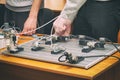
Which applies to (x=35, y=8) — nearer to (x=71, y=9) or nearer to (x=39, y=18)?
(x=39, y=18)

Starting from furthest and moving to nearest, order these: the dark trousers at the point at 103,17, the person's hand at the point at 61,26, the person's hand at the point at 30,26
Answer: the person's hand at the point at 30,26
the dark trousers at the point at 103,17
the person's hand at the point at 61,26

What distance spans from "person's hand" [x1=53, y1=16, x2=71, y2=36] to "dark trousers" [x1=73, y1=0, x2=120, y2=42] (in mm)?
194

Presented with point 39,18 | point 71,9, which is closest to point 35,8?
point 39,18

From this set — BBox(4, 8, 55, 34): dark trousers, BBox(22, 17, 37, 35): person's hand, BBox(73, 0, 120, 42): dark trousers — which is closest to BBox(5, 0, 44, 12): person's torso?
BBox(4, 8, 55, 34): dark trousers

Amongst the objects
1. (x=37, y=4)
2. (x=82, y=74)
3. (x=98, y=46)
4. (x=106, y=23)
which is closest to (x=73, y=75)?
(x=82, y=74)

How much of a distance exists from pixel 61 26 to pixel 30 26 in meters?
0.47

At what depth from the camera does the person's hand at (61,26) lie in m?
1.64

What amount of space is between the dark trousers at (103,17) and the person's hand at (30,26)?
0.39m

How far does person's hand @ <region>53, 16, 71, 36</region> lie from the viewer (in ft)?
5.39

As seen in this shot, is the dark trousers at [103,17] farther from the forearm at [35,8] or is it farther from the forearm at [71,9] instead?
the forearm at [35,8]

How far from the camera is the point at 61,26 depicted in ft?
5.38

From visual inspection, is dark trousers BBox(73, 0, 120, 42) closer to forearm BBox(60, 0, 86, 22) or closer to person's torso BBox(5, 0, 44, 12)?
forearm BBox(60, 0, 86, 22)

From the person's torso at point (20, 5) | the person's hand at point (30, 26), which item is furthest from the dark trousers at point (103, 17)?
the person's torso at point (20, 5)

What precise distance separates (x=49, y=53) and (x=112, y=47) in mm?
335
